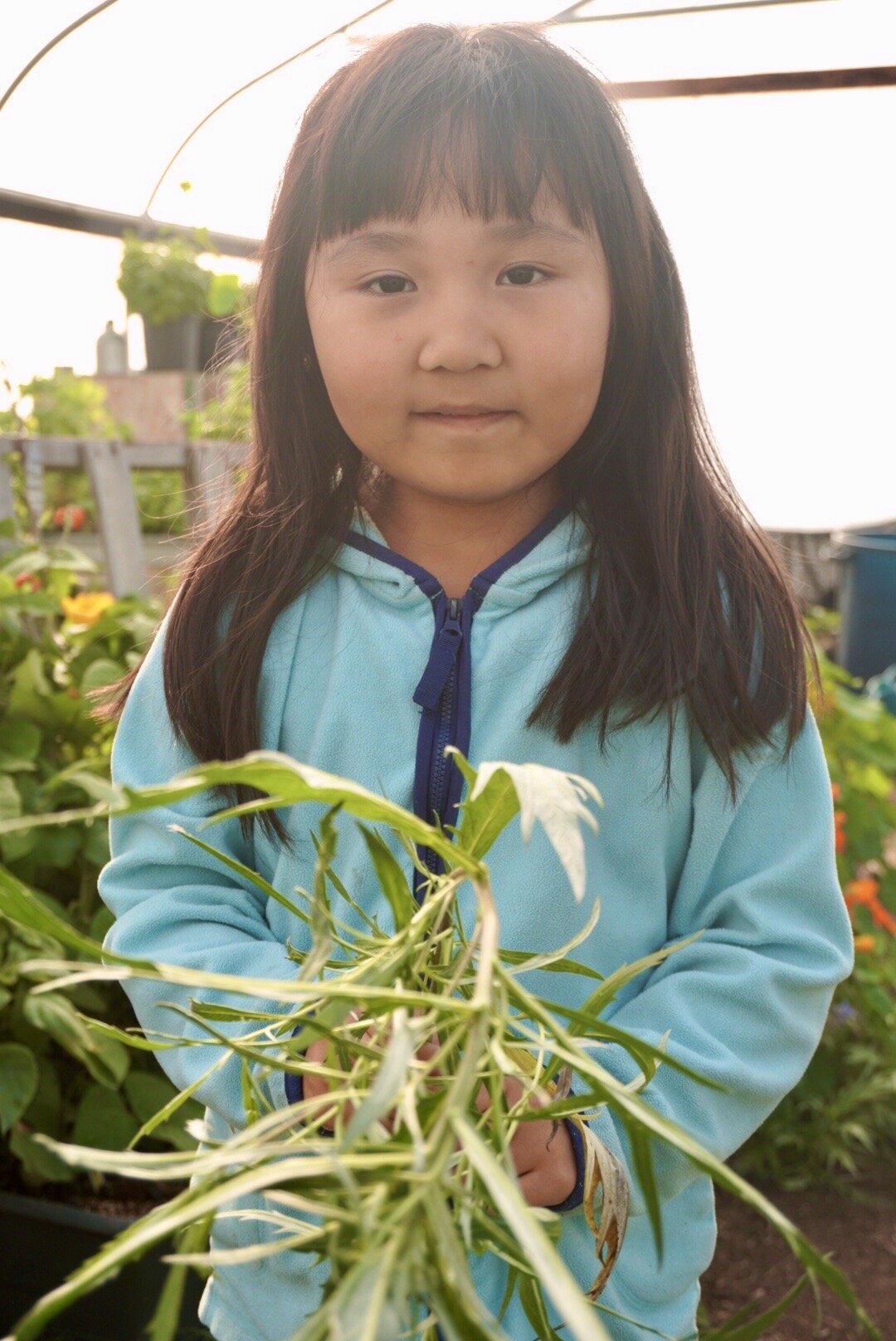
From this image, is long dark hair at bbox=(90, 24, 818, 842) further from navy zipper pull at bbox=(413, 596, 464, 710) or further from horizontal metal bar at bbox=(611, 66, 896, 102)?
horizontal metal bar at bbox=(611, 66, 896, 102)

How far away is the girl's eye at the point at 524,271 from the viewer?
85 centimetres

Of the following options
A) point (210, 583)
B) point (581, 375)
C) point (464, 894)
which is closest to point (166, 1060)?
point (464, 894)

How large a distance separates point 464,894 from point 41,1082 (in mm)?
743

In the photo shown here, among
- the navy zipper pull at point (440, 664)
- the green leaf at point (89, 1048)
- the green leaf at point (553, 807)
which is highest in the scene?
the green leaf at point (553, 807)

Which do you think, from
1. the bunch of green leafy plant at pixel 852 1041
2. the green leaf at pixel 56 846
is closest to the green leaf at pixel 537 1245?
the green leaf at pixel 56 846

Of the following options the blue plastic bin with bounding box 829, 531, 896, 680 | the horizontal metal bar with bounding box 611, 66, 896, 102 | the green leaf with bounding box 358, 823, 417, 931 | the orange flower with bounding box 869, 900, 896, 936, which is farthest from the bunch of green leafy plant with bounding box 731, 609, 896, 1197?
the blue plastic bin with bounding box 829, 531, 896, 680

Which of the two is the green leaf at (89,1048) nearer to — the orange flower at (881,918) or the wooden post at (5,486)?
the wooden post at (5,486)

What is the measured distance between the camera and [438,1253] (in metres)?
0.33

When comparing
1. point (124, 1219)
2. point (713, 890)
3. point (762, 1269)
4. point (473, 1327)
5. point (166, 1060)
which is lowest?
point (762, 1269)

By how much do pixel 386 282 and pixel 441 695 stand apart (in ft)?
0.93

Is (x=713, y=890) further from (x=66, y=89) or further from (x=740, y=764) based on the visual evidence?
(x=66, y=89)

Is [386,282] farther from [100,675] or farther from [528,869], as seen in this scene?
[100,675]

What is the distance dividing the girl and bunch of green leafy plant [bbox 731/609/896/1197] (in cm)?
95

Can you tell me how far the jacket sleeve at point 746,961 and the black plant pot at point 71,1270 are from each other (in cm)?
70
